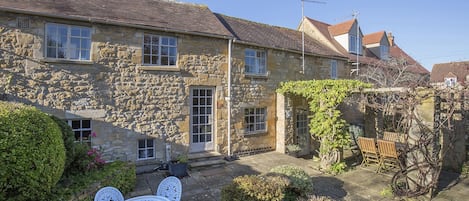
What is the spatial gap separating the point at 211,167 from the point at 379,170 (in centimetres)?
577

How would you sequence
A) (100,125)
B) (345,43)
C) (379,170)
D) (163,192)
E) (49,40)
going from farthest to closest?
1. (345,43)
2. (379,170)
3. (100,125)
4. (49,40)
5. (163,192)

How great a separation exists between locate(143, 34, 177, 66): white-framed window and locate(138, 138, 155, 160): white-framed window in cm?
A: 274

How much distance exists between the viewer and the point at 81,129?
24.6 ft

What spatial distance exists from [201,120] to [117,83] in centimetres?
328

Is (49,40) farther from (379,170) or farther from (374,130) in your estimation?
(374,130)

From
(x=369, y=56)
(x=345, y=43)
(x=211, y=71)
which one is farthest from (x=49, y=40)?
(x=369, y=56)

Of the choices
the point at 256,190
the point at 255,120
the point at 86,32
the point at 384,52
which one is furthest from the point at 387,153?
the point at 384,52

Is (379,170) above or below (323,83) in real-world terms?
below

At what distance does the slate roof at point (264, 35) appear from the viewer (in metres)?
11.0

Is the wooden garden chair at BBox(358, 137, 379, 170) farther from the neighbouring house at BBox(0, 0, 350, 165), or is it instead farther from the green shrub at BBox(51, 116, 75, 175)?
the green shrub at BBox(51, 116, 75, 175)

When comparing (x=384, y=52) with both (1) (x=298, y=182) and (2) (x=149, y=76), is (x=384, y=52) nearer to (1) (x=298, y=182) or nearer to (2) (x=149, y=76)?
(1) (x=298, y=182)

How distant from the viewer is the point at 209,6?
38.4 ft

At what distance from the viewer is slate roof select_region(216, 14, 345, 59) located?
36.0 ft

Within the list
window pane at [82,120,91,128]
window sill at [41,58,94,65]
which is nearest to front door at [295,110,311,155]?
window pane at [82,120,91,128]
